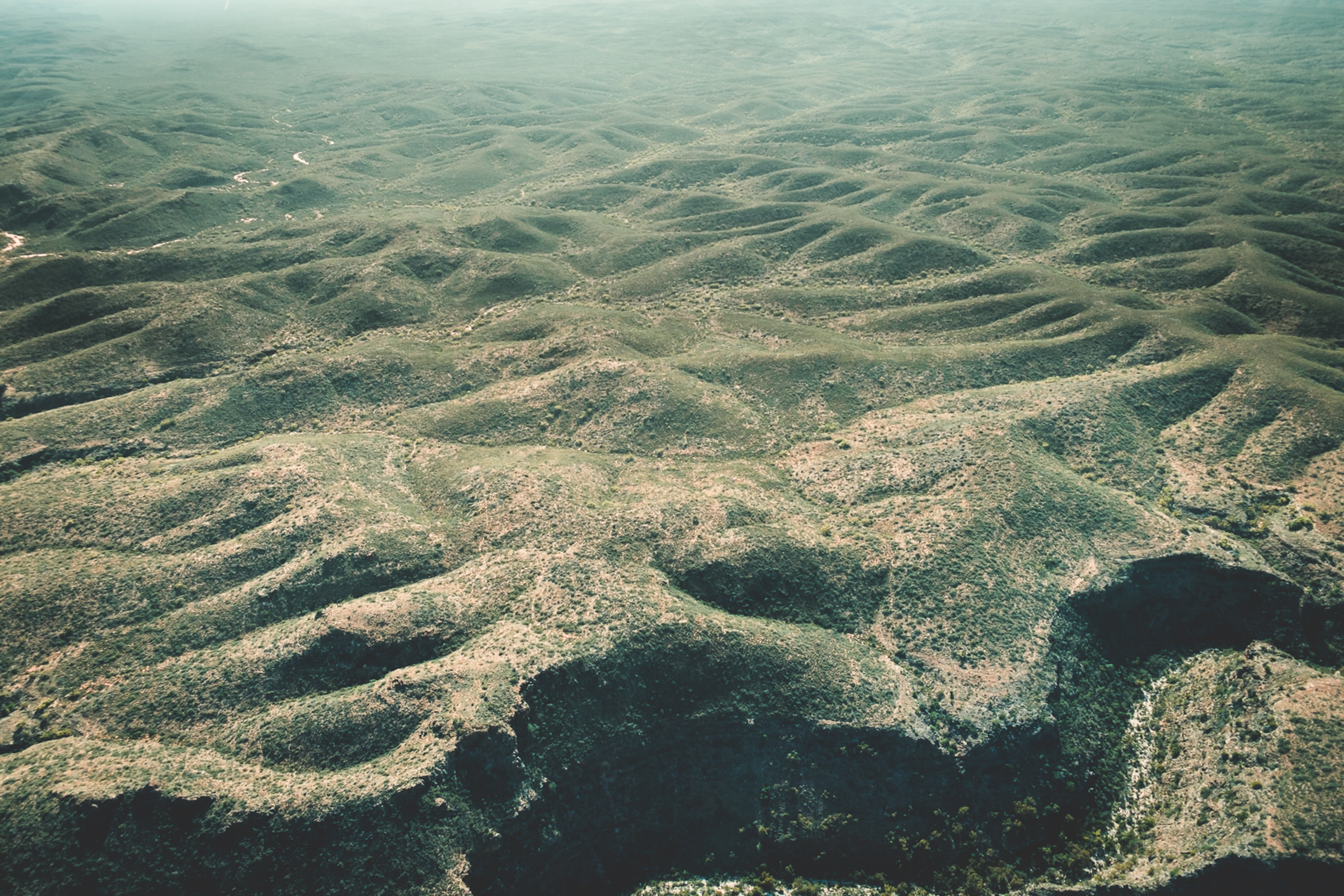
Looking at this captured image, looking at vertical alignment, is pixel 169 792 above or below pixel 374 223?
below

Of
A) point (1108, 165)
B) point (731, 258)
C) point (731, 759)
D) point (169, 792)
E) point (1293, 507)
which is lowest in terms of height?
point (731, 759)

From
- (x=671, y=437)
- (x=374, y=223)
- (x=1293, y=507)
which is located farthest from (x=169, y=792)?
(x=374, y=223)

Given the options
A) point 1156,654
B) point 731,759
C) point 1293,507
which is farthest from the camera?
point 1293,507

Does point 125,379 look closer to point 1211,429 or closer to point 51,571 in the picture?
point 51,571

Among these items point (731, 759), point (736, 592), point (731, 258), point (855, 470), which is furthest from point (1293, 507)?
point (731, 258)

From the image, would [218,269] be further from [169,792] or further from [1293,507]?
[1293,507]

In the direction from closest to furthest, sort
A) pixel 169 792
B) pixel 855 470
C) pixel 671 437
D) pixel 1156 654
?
pixel 169 792 < pixel 1156 654 < pixel 855 470 < pixel 671 437

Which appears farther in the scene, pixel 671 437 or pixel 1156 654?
pixel 671 437
